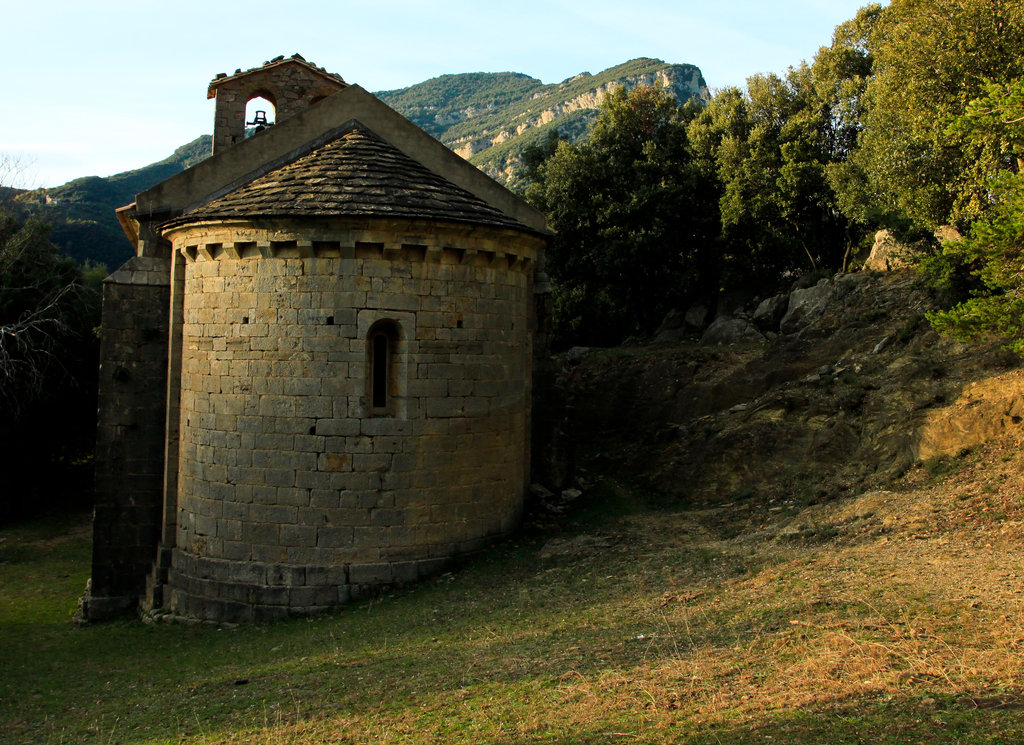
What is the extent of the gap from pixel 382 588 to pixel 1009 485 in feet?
30.1

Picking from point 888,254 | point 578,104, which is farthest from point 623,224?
point 578,104

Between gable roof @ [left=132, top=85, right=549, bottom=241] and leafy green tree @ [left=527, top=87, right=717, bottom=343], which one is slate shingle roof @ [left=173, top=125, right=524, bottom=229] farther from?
leafy green tree @ [left=527, top=87, right=717, bottom=343]

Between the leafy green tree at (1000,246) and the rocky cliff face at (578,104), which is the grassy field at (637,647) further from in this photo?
the rocky cliff face at (578,104)

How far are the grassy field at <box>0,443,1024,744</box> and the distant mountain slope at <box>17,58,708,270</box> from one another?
72.6ft

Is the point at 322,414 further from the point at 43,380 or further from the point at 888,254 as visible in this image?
the point at 888,254

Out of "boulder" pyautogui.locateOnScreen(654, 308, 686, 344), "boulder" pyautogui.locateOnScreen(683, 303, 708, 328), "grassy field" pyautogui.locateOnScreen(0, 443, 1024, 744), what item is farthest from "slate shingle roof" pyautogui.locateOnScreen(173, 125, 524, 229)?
"boulder" pyautogui.locateOnScreen(683, 303, 708, 328)

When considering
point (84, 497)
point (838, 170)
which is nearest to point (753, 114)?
point (838, 170)

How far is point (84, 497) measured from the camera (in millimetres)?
23625

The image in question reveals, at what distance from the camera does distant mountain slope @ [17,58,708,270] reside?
51125 mm

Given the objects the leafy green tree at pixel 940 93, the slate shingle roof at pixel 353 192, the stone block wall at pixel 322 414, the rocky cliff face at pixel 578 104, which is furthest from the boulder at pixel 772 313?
the rocky cliff face at pixel 578 104

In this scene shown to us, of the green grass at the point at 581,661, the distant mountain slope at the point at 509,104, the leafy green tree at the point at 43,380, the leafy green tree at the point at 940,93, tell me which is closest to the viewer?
the green grass at the point at 581,661

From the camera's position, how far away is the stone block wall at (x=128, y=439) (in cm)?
1325

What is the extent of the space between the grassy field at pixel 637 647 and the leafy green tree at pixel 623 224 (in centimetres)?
1616

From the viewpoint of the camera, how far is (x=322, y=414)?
1176cm
